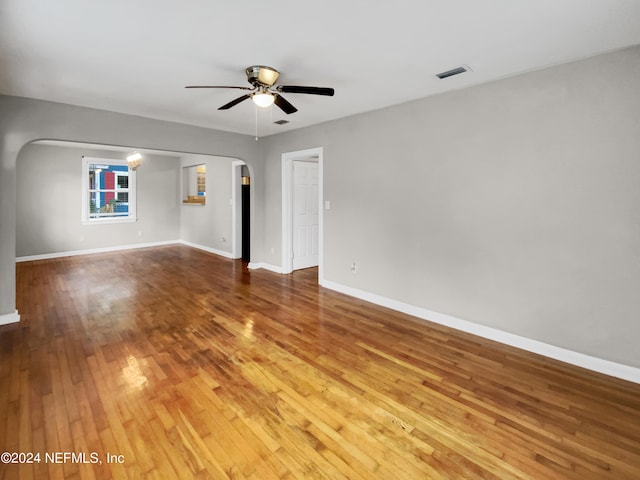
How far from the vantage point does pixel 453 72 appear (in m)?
2.94

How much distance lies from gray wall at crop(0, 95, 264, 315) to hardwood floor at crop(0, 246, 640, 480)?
850 mm

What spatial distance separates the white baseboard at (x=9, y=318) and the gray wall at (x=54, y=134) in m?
0.03

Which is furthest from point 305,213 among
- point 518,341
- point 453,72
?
point 518,341

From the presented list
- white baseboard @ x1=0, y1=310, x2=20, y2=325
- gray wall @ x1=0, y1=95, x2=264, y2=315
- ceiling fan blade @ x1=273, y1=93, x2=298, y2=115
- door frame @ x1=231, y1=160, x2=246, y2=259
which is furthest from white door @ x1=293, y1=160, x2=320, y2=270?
white baseboard @ x1=0, y1=310, x2=20, y2=325

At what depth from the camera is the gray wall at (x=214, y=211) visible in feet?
24.3

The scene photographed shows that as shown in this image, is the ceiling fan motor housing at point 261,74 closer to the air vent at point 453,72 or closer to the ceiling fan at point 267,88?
the ceiling fan at point 267,88

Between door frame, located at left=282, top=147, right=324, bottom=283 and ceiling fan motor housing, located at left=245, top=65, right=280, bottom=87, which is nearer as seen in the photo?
ceiling fan motor housing, located at left=245, top=65, right=280, bottom=87

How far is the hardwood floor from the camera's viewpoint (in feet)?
5.68

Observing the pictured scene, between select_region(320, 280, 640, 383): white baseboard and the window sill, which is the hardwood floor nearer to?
select_region(320, 280, 640, 383): white baseboard

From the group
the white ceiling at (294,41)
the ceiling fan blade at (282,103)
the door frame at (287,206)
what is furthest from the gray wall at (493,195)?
the ceiling fan blade at (282,103)

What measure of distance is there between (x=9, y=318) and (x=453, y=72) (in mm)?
5429

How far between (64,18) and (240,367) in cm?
281

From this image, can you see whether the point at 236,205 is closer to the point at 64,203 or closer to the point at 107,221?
the point at 107,221

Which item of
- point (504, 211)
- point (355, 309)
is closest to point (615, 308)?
point (504, 211)
